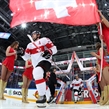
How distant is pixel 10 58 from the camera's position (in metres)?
4.60

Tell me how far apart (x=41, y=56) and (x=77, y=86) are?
16.1ft

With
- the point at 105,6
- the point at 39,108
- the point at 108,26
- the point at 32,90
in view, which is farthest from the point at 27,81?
the point at 105,6

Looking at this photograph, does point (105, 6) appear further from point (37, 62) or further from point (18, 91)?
point (37, 62)

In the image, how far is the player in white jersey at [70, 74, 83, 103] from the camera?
7637 millimetres

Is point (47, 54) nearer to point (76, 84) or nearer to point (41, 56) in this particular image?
point (41, 56)

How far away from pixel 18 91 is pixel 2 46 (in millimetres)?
11233

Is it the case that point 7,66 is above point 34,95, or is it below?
above

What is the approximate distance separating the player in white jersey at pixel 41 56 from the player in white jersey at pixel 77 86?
15.4ft

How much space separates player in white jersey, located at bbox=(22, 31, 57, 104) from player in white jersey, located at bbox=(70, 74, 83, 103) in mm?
4693

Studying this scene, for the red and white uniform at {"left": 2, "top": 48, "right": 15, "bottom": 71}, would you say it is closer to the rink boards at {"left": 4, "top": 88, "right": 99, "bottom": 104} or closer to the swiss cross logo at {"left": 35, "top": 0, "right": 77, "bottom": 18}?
the swiss cross logo at {"left": 35, "top": 0, "right": 77, "bottom": 18}

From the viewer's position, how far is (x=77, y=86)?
301 inches

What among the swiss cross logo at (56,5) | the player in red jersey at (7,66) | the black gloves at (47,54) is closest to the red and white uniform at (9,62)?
the player in red jersey at (7,66)

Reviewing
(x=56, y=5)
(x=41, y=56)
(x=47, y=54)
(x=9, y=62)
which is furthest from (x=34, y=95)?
(x=56, y=5)

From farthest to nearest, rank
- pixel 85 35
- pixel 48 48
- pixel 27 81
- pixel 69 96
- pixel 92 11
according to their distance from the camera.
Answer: pixel 85 35 → pixel 69 96 → pixel 27 81 → pixel 48 48 → pixel 92 11
